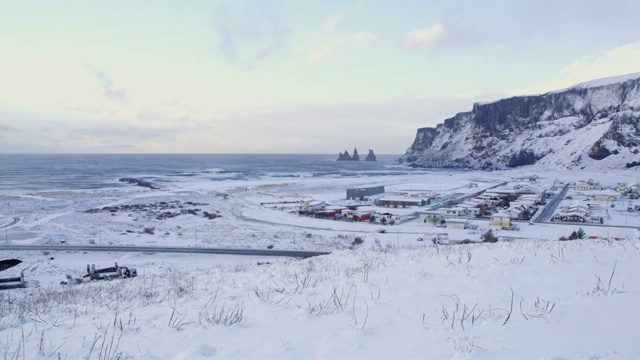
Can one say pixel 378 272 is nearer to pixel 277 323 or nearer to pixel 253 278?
pixel 253 278

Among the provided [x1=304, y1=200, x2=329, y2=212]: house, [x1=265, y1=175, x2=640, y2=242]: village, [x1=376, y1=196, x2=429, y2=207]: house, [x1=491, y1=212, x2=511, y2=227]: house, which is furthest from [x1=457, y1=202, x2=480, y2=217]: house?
[x1=304, y1=200, x2=329, y2=212]: house

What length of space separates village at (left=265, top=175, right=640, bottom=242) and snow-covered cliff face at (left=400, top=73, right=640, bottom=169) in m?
48.3

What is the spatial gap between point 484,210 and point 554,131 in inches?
4087

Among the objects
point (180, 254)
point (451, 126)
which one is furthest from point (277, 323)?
point (451, 126)

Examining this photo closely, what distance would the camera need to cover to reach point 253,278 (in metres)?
7.66

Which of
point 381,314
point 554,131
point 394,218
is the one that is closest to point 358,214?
point 394,218

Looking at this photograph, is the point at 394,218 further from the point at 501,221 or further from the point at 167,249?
the point at 167,249

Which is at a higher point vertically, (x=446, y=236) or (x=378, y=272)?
(x=378, y=272)

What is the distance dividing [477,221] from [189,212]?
1185 inches

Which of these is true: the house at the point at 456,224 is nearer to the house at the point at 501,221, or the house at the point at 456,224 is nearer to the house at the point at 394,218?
the house at the point at 501,221

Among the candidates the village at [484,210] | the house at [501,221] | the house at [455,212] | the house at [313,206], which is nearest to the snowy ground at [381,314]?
the village at [484,210]

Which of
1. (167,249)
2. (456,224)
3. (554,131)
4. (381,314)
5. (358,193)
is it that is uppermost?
(554,131)

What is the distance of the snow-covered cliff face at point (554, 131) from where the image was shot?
101 meters

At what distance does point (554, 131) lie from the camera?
12719 centimetres
